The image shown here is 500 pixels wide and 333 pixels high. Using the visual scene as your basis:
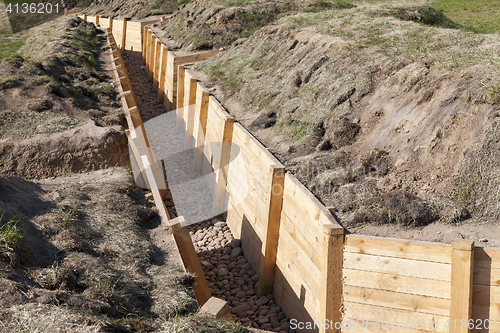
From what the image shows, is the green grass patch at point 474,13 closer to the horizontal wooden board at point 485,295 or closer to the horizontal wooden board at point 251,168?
the horizontal wooden board at point 251,168

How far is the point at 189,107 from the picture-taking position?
1304 cm

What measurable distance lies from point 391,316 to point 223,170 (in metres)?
5.51

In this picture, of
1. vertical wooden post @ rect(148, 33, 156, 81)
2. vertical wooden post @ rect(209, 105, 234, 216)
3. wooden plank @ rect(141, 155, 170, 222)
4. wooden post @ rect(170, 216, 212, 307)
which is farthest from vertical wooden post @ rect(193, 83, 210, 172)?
vertical wooden post @ rect(148, 33, 156, 81)

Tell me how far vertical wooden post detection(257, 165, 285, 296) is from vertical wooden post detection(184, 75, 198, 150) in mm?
6712

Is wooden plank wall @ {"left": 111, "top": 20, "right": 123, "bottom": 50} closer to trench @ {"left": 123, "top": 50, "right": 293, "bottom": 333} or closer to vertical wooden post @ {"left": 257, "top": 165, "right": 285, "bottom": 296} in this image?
trench @ {"left": 123, "top": 50, "right": 293, "bottom": 333}

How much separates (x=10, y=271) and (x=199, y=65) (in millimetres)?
→ 12552

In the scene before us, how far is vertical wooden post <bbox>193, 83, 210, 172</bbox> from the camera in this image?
11531 millimetres

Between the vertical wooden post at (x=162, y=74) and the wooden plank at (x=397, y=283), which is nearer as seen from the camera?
the wooden plank at (x=397, y=283)

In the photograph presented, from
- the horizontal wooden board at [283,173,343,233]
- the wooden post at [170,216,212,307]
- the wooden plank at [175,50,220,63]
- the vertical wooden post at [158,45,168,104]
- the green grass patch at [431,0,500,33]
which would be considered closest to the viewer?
the horizontal wooden board at [283,173,343,233]

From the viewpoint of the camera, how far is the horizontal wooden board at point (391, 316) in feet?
15.5

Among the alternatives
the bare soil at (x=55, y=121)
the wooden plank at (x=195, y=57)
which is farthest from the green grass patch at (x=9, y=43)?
the wooden plank at (x=195, y=57)

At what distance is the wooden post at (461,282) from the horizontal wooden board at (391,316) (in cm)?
19

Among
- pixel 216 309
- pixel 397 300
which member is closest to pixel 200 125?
pixel 216 309

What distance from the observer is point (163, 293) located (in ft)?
16.8
